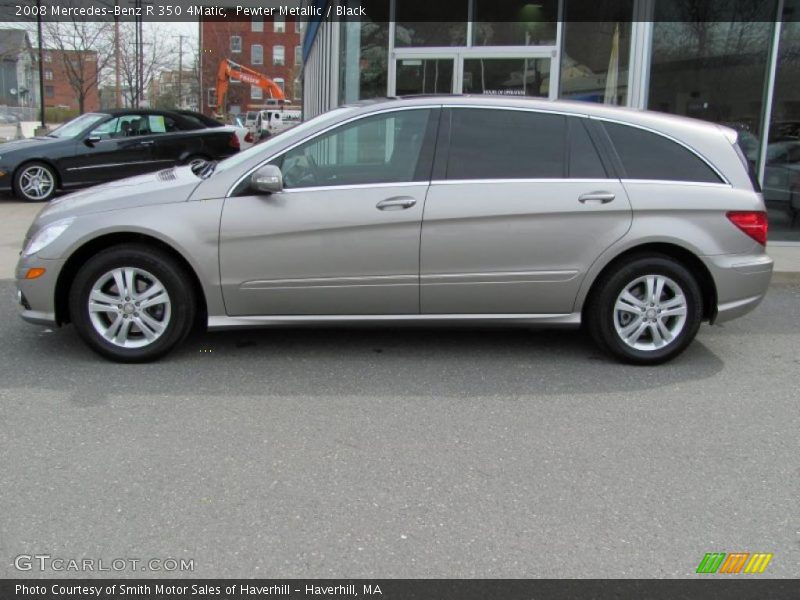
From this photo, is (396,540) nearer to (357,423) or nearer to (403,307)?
(357,423)

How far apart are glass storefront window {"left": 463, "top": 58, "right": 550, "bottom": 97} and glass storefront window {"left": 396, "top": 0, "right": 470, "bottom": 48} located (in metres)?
0.44

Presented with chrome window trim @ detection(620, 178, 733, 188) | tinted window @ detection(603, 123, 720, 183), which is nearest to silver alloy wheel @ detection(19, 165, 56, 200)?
tinted window @ detection(603, 123, 720, 183)

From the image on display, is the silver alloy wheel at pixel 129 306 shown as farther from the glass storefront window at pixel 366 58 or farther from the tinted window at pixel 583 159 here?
the glass storefront window at pixel 366 58

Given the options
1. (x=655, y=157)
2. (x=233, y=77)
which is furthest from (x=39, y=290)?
(x=233, y=77)

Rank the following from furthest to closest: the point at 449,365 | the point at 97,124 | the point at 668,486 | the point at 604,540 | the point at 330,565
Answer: the point at 97,124 < the point at 449,365 < the point at 668,486 < the point at 604,540 < the point at 330,565

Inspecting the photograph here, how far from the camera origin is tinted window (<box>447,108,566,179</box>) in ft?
15.6

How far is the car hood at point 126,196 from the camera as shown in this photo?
464 centimetres

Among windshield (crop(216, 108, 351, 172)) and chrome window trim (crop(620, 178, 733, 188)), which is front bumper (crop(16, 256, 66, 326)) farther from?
chrome window trim (crop(620, 178, 733, 188))

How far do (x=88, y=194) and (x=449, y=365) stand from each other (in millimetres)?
2674

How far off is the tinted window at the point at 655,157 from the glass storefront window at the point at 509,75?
5.90 meters

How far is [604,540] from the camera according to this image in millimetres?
2875

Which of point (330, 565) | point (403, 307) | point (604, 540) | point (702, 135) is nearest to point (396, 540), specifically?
point (330, 565)

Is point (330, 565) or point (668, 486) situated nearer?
point (330, 565)

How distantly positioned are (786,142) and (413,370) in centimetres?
731
